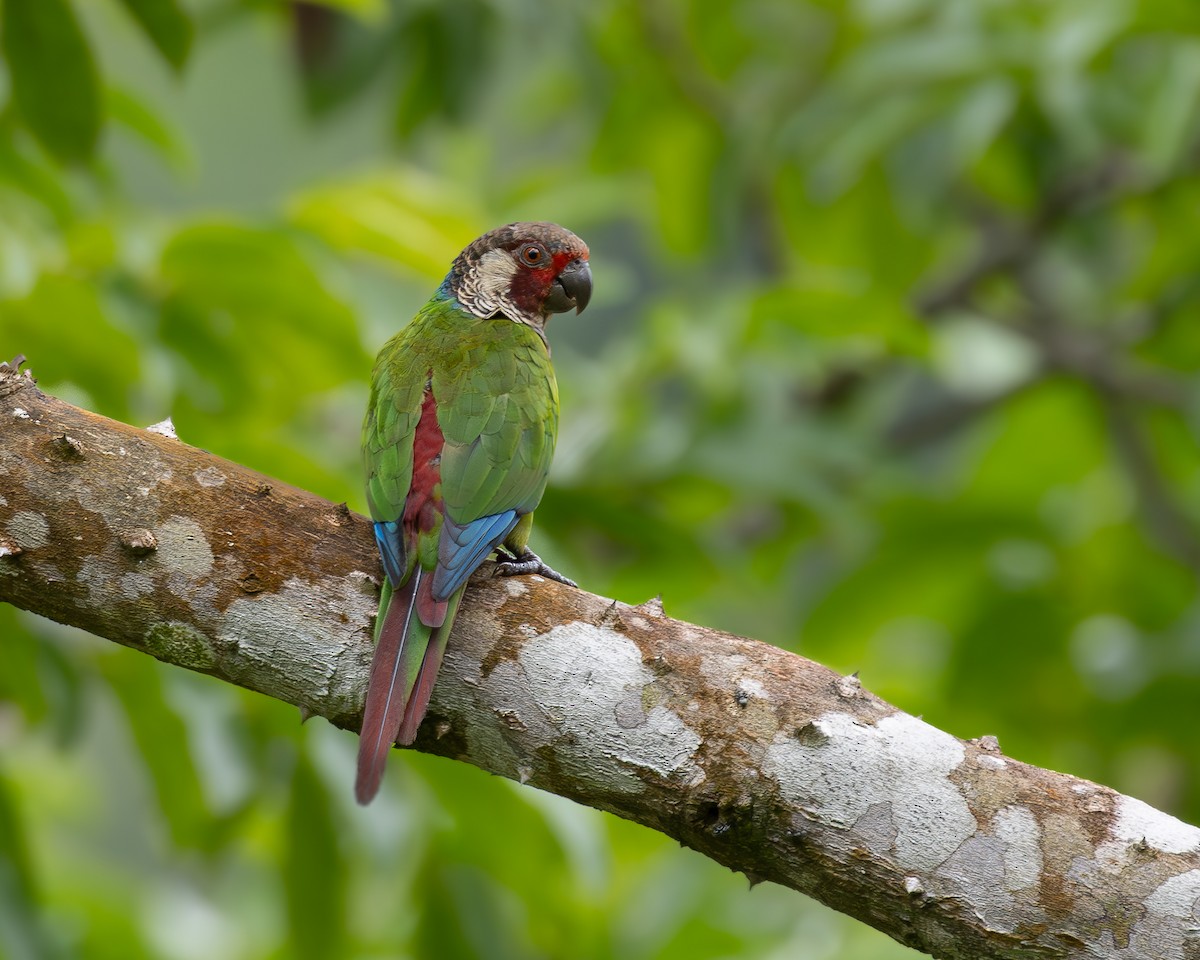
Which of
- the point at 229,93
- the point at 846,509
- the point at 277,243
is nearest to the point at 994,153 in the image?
the point at 846,509

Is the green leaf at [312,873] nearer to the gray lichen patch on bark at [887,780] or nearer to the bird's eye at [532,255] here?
the bird's eye at [532,255]

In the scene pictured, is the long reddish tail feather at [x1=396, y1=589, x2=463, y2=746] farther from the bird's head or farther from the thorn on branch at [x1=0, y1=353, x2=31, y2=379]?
the bird's head

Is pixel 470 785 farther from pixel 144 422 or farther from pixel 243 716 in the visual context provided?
pixel 144 422

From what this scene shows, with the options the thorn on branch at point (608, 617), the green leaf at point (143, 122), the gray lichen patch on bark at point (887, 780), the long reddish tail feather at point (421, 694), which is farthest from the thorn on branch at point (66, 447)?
the green leaf at point (143, 122)

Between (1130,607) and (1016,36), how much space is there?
223cm

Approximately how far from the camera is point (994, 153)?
5043mm

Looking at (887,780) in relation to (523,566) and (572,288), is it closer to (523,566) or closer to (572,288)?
(523,566)

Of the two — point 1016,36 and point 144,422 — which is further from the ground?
point 1016,36

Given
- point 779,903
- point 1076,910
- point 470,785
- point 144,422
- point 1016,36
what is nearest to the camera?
point 1076,910

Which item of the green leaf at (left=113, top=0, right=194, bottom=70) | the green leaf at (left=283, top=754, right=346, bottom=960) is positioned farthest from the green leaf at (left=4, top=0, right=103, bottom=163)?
the green leaf at (left=283, top=754, right=346, bottom=960)

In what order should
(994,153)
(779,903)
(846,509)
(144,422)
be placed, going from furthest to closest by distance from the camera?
(779,903) < (994,153) < (846,509) < (144,422)

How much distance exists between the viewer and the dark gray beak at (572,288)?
348cm

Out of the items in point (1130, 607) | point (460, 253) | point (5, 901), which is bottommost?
point (5, 901)

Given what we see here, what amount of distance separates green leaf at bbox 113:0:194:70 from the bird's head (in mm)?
848
